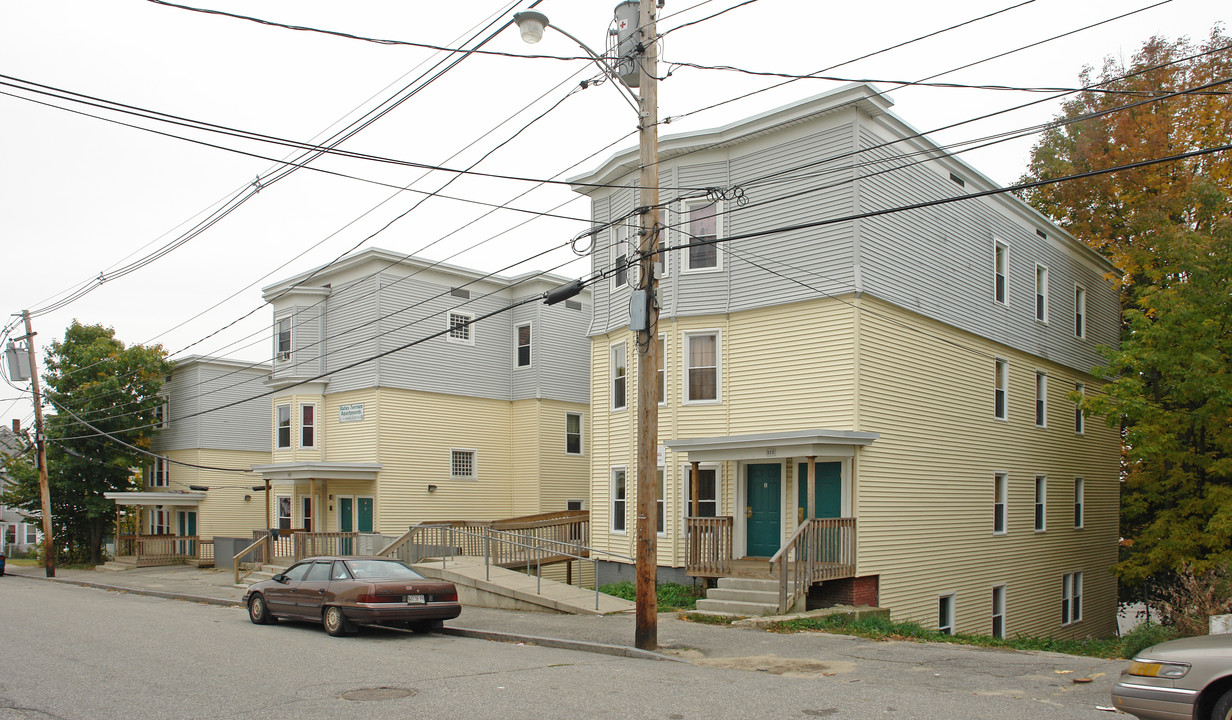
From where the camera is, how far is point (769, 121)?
1906cm

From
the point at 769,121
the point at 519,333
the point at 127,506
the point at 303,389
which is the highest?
the point at 769,121

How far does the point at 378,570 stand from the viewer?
15.4 m

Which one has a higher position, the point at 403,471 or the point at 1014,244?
the point at 1014,244

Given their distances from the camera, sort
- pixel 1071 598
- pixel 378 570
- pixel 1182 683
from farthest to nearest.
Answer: pixel 1071 598
pixel 378 570
pixel 1182 683

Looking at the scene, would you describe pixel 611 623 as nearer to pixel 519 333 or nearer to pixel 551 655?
pixel 551 655

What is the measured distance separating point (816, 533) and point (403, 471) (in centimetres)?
1636

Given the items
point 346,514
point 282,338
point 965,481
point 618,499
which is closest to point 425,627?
point 618,499

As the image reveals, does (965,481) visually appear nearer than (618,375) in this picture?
Yes

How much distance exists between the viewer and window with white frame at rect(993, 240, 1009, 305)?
934 inches

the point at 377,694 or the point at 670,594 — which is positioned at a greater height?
the point at 377,694

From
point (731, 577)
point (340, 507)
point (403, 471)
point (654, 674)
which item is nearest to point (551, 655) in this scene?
point (654, 674)

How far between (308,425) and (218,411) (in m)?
10.9

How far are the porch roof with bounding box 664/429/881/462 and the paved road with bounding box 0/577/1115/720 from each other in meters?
3.96

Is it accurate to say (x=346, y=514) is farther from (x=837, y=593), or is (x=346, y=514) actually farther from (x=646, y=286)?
(x=646, y=286)
